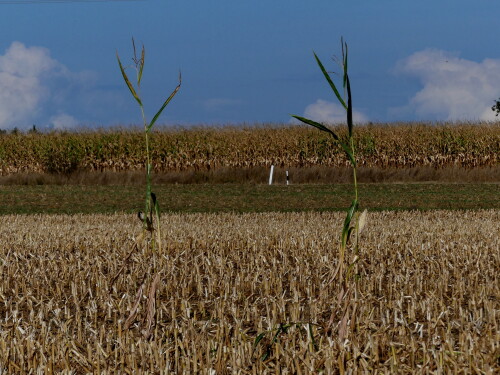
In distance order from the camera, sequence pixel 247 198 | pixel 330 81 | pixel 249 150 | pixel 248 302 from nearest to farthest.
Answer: pixel 330 81 < pixel 248 302 < pixel 247 198 < pixel 249 150

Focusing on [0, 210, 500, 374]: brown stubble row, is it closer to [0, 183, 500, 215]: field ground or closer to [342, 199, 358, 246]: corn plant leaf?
[342, 199, 358, 246]: corn plant leaf

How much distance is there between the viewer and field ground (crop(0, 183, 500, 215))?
2266 centimetres

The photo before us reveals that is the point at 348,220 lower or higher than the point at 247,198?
higher

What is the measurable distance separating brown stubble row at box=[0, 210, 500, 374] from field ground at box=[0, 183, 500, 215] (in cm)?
819

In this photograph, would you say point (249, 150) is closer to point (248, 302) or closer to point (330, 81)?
point (248, 302)

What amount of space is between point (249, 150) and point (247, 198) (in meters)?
11.9

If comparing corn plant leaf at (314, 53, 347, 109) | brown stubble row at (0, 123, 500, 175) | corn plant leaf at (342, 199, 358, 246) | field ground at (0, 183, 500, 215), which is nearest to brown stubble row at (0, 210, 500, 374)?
corn plant leaf at (342, 199, 358, 246)

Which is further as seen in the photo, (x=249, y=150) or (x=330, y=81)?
(x=249, y=150)

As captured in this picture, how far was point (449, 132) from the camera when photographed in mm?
37594

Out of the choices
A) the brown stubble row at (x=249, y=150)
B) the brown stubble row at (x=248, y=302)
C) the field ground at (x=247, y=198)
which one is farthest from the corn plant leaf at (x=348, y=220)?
the brown stubble row at (x=249, y=150)

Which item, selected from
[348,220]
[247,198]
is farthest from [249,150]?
[348,220]

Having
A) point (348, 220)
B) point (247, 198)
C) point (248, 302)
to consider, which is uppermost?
point (348, 220)

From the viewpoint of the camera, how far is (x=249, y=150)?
36.2 metres

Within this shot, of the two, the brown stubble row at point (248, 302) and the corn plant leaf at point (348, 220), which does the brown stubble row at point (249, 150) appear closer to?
the brown stubble row at point (248, 302)
